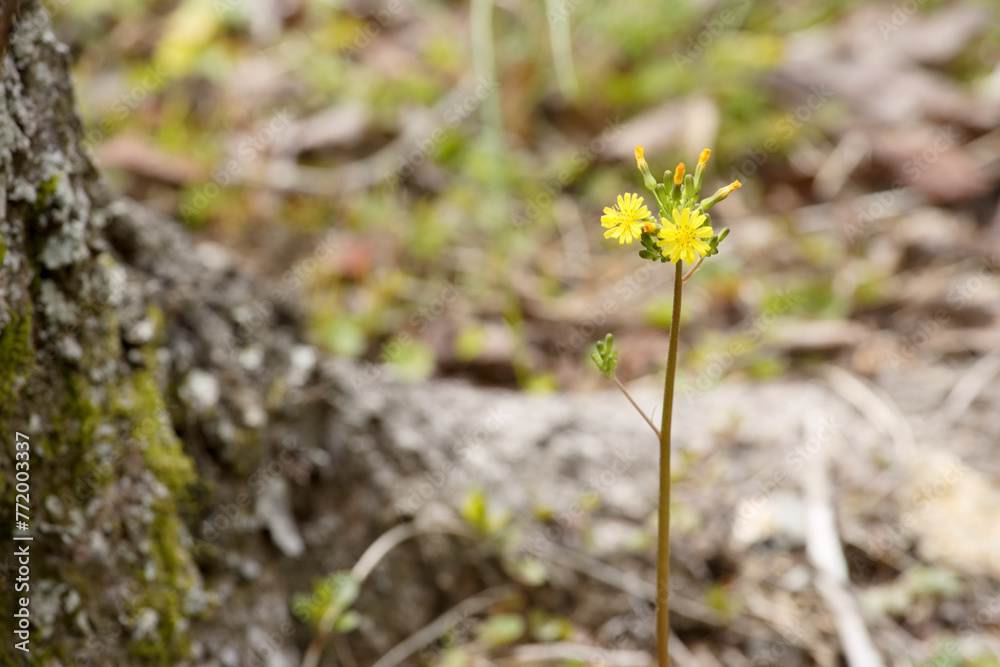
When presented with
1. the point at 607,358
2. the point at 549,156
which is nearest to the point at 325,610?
the point at 607,358

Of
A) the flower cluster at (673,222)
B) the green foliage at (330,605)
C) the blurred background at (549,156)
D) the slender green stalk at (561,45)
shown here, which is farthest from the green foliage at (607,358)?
the slender green stalk at (561,45)

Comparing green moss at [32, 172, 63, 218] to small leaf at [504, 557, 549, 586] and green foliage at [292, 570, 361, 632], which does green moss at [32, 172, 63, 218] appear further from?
small leaf at [504, 557, 549, 586]

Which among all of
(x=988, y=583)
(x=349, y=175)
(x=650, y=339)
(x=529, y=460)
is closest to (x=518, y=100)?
(x=349, y=175)

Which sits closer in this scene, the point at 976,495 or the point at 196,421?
the point at 196,421

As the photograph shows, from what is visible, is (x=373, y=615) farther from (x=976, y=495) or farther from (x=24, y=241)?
(x=976, y=495)

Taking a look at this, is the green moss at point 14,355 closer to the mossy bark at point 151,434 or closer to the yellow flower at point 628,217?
the mossy bark at point 151,434

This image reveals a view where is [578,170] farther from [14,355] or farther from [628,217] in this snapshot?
[14,355]

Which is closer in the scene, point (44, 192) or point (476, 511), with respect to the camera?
point (44, 192)
